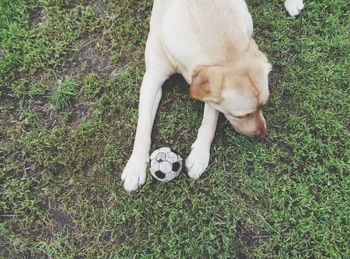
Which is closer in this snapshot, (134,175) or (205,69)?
(205,69)

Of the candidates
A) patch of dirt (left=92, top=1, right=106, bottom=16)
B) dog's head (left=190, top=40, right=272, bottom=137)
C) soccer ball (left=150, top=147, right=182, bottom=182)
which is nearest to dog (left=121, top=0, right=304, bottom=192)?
dog's head (left=190, top=40, right=272, bottom=137)

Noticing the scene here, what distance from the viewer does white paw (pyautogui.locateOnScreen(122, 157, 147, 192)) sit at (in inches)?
160

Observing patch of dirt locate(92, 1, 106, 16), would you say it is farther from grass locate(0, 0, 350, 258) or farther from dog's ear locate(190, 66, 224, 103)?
dog's ear locate(190, 66, 224, 103)

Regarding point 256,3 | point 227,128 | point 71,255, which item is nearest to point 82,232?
point 71,255

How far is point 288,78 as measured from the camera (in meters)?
4.52

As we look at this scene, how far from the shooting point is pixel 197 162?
4.09m

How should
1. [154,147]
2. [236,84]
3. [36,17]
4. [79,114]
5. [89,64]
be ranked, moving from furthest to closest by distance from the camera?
[36,17], [89,64], [79,114], [154,147], [236,84]

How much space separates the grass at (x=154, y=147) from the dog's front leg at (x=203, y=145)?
9 cm

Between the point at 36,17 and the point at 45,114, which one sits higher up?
the point at 36,17

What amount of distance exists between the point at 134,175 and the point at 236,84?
1.16 meters

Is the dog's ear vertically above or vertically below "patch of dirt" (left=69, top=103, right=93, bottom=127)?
above

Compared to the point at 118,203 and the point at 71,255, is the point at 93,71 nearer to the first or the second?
the point at 118,203

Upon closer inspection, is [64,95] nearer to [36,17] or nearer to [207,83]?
[36,17]

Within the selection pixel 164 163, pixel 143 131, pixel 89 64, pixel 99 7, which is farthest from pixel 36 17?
pixel 164 163
